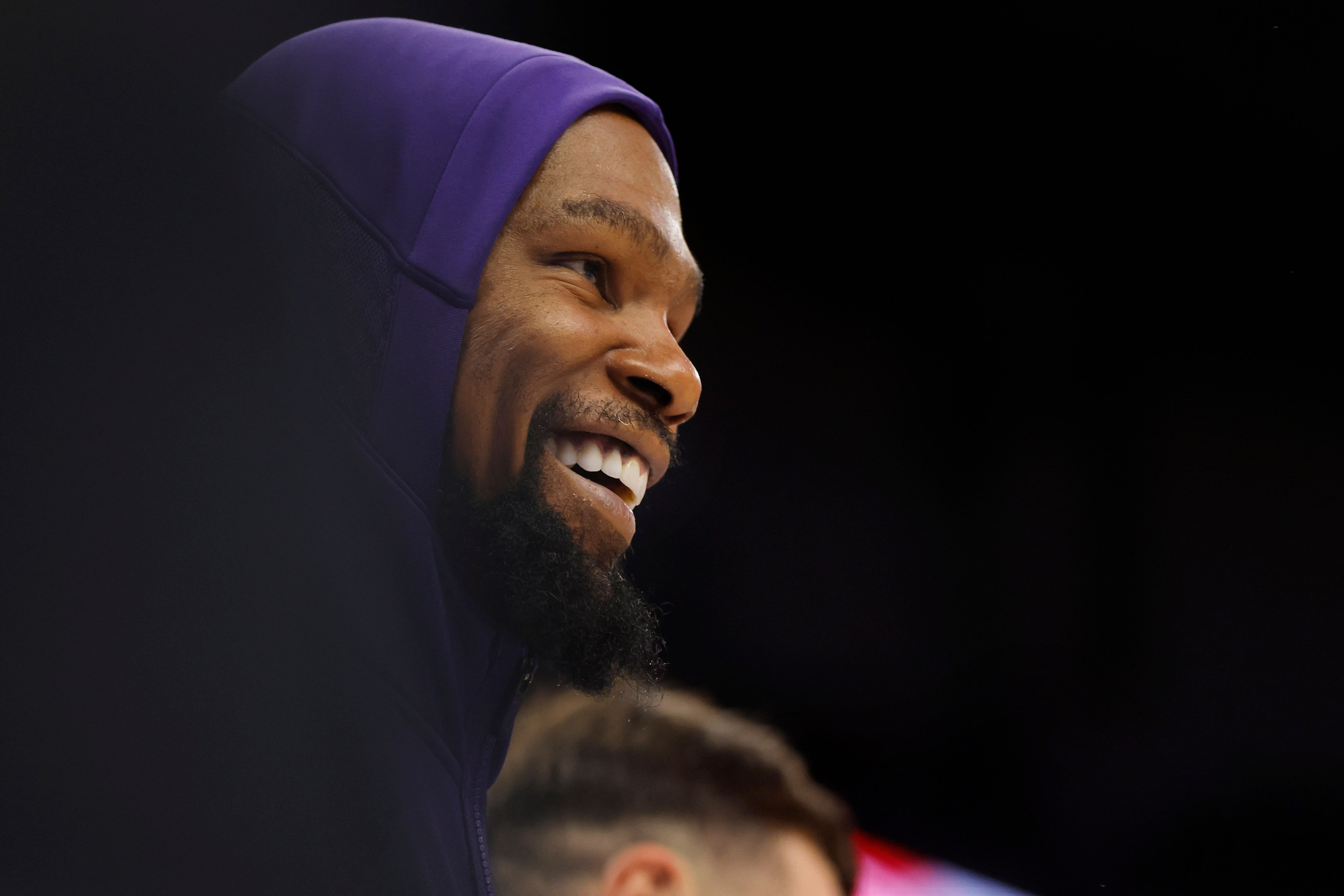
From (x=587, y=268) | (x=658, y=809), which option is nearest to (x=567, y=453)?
(x=587, y=268)

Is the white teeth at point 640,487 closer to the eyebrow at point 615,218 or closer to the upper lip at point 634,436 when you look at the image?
the upper lip at point 634,436

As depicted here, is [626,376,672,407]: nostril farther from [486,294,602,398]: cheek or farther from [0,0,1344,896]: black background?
[0,0,1344,896]: black background

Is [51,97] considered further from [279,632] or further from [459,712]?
[459,712]

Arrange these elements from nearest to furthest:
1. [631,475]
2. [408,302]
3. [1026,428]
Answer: [408,302] → [631,475] → [1026,428]

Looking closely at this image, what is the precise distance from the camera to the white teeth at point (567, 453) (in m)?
0.81

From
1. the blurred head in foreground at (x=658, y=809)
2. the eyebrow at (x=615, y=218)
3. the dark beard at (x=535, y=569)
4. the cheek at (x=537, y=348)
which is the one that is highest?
the eyebrow at (x=615, y=218)

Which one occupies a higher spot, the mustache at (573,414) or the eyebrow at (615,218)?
the eyebrow at (615,218)

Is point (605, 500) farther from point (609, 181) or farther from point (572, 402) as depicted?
point (609, 181)

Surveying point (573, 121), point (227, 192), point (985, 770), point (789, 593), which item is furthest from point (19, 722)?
point (985, 770)

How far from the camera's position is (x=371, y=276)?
751 millimetres

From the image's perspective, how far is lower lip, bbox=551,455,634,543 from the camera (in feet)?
2.63

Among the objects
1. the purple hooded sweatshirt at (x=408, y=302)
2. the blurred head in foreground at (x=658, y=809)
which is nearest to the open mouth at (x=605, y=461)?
the purple hooded sweatshirt at (x=408, y=302)

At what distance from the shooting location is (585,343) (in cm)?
80

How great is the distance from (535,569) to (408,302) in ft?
0.74
